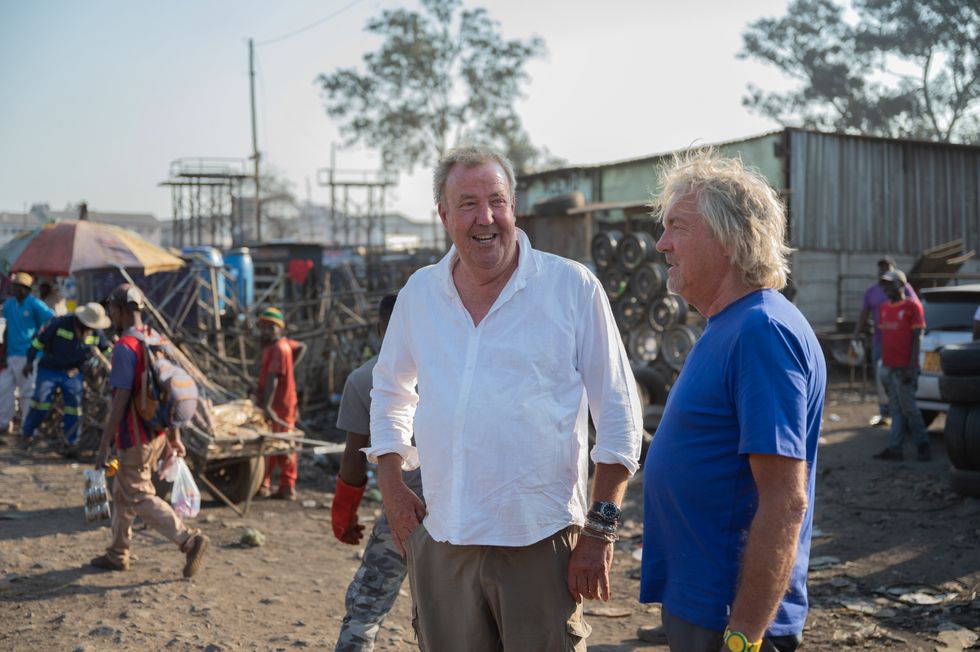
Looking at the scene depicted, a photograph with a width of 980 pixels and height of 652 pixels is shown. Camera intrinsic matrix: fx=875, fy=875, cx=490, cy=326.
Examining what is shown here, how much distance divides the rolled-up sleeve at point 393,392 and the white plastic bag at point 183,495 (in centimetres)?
343

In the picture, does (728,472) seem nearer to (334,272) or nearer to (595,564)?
(595,564)

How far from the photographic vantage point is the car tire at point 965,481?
273 inches

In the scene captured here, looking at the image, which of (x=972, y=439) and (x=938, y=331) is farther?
(x=938, y=331)

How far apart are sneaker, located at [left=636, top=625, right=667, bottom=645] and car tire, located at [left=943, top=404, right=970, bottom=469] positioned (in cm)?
338

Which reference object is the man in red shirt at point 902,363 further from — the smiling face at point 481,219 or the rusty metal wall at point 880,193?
the rusty metal wall at point 880,193

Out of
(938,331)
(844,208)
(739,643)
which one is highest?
(844,208)

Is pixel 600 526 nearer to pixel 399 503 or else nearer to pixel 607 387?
pixel 607 387

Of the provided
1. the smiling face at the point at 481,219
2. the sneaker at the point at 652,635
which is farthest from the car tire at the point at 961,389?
the smiling face at the point at 481,219

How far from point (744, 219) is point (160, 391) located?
4.44 meters

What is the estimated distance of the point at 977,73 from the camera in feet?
106

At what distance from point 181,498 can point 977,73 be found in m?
34.9

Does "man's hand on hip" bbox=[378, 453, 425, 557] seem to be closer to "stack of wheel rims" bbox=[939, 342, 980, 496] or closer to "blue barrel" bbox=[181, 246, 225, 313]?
"stack of wheel rims" bbox=[939, 342, 980, 496]

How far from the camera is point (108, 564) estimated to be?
5.89 m

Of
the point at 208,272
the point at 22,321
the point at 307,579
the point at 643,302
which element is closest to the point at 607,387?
the point at 307,579
